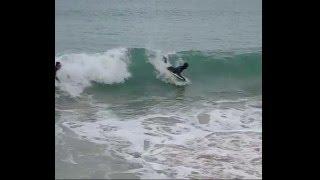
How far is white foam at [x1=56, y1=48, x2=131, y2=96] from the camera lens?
4551mm

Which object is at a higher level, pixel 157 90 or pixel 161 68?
pixel 161 68

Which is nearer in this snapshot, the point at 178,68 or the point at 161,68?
the point at 178,68

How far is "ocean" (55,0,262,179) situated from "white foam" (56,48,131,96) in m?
0.01

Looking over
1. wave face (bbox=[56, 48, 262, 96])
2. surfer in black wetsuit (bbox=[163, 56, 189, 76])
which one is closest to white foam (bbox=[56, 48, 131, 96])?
wave face (bbox=[56, 48, 262, 96])

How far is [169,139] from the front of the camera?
3.48 meters

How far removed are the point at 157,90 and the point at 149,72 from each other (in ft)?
0.83

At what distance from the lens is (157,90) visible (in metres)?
Result: 5.00

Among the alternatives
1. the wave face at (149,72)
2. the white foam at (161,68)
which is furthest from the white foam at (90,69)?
the white foam at (161,68)

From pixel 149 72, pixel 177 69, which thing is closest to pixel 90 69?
pixel 149 72

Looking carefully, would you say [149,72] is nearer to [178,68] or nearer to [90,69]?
[178,68]
